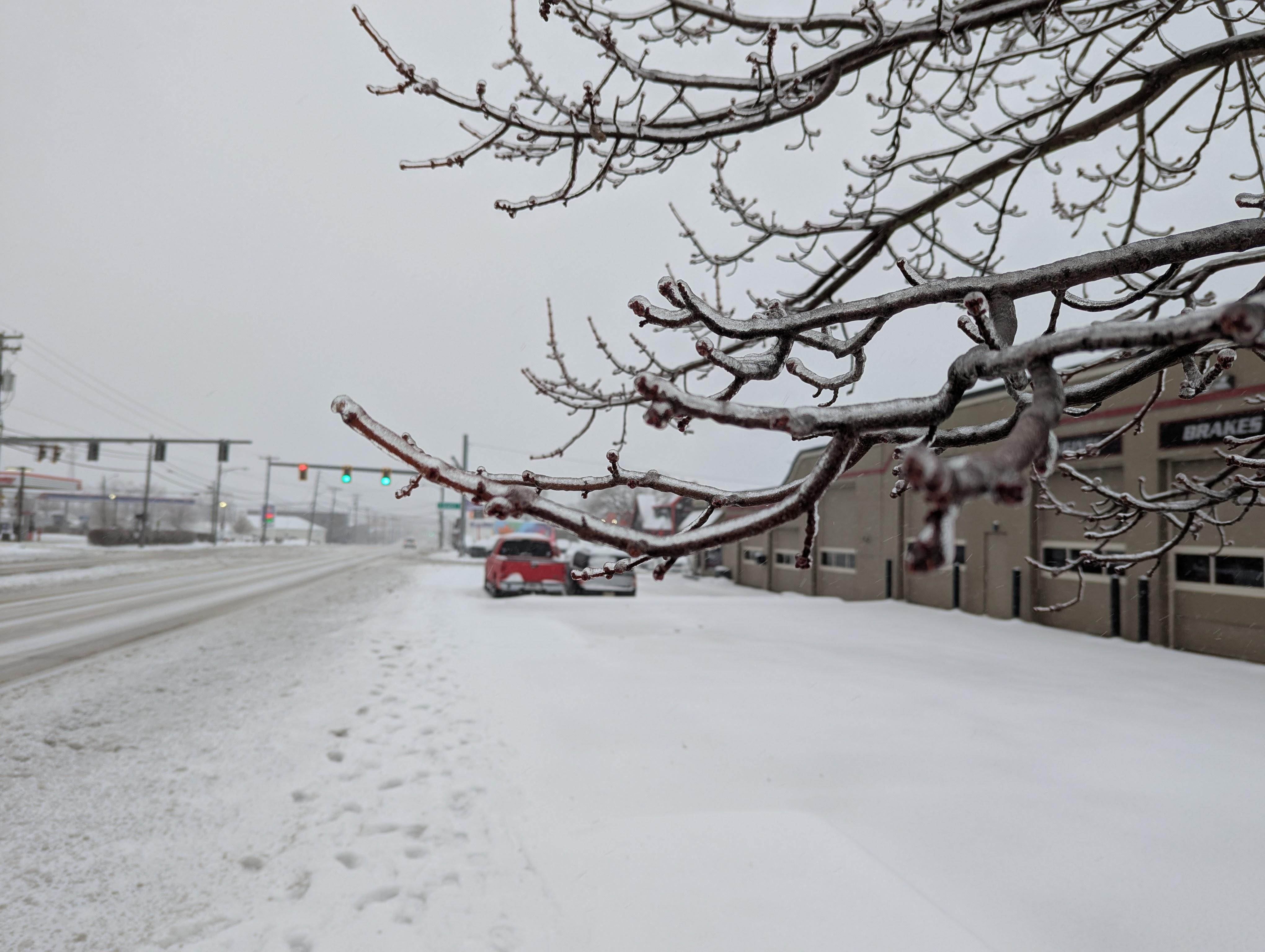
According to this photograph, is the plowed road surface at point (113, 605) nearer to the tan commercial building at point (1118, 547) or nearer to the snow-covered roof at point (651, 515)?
the tan commercial building at point (1118, 547)

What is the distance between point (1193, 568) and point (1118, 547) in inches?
53.1

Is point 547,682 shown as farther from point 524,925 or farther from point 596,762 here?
point 524,925

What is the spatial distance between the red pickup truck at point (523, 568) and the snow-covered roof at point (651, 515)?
14909mm

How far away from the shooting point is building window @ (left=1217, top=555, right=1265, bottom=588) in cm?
902

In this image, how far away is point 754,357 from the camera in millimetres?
1368

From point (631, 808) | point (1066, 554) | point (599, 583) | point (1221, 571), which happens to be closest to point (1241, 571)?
point (1221, 571)

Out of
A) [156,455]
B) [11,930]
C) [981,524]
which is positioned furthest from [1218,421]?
[156,455]

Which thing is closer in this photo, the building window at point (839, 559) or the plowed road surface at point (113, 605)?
the plowed road surface at point (113, 605)

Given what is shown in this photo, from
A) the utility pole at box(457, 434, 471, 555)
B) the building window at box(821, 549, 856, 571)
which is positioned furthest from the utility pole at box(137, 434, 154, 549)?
the building window at box(821, 549, 856, 571)

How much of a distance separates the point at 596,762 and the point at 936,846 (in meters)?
2.28

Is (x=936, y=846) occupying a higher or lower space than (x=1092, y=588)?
lower

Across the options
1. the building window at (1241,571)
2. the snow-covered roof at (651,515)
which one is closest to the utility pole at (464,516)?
the snow-covered roof at (651,515)

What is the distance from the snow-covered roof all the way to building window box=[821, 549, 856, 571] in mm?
13259

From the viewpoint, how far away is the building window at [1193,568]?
31.6 ft
